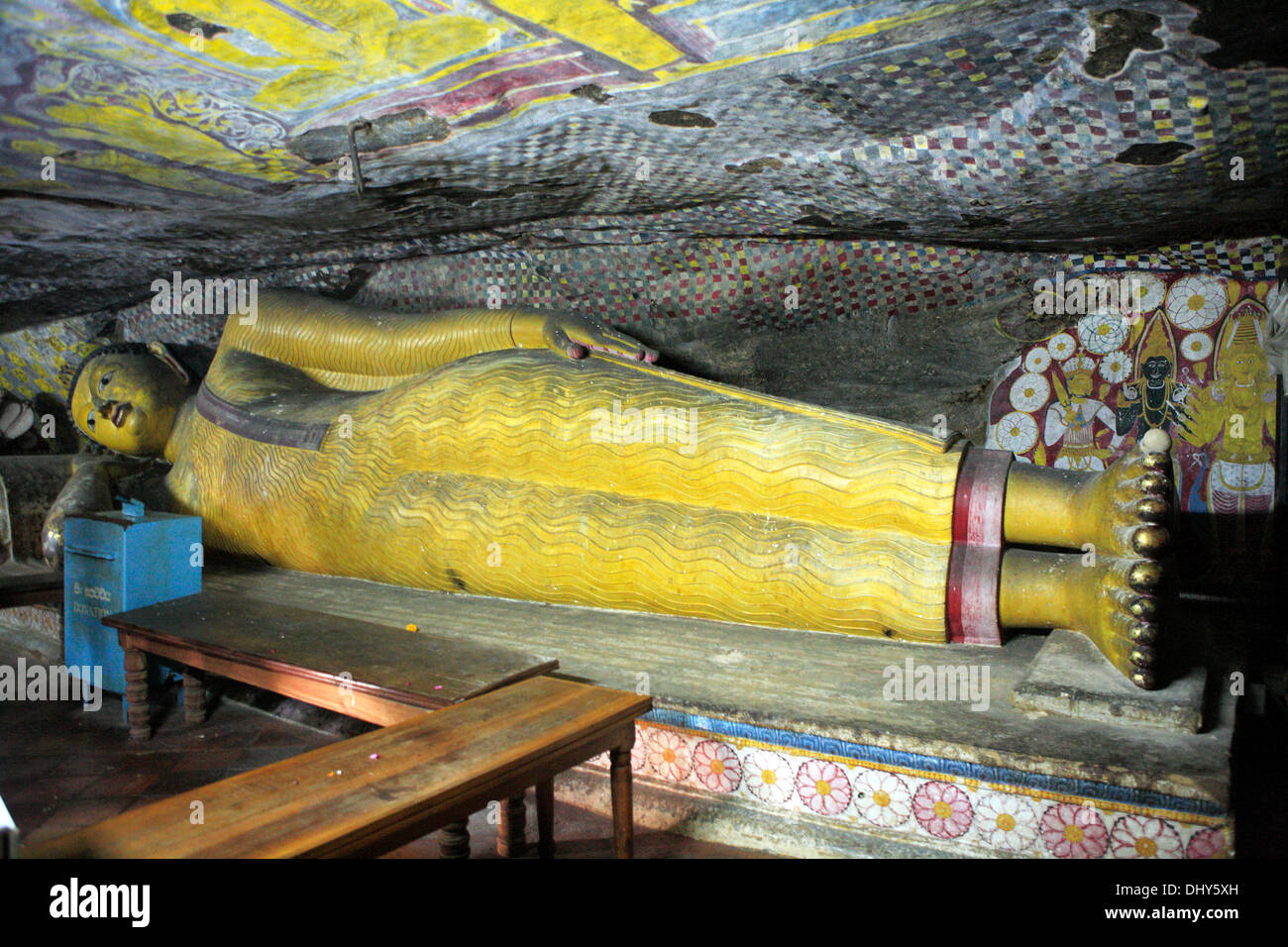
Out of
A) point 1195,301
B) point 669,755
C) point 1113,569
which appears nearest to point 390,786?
point 669,755

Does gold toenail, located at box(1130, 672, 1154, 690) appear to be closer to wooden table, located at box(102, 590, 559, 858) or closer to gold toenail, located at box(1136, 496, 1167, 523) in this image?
gold toenail, located at box(1136, 496, 1167, 523)

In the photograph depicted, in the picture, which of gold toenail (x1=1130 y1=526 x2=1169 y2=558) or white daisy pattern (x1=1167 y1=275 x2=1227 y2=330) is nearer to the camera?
gold toenail (x1=1130 y1=526 x2=1169 y2=558)

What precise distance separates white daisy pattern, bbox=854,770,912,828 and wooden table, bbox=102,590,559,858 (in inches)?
31.0

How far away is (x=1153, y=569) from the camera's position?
2193 millimetres

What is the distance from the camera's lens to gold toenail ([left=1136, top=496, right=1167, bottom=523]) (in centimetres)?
222

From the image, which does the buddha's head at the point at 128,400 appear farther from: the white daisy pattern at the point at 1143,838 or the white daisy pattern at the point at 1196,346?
the white daisy pattern at the point at 1196,346

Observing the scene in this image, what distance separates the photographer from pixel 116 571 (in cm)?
350

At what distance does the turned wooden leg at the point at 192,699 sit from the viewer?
3400 mm

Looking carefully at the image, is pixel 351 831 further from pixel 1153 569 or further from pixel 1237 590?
pixel 1237 590

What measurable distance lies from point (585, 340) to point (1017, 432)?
7.11ft

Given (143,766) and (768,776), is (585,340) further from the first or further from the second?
(143,766)

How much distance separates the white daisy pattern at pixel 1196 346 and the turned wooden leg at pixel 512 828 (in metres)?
3.43

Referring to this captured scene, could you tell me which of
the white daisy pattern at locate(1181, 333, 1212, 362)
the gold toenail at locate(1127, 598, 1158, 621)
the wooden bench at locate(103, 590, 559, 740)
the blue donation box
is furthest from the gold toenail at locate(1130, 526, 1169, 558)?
the blue donation box

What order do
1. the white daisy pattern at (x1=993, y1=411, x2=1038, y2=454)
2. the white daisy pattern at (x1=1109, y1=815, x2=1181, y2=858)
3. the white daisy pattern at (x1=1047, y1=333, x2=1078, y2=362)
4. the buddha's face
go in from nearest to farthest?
1. the white daisy pattern at (x1=1109, y1=815, x2=1181, y2=858)
2. the white daisy pattern at (x1=1047, y1=333, x2=1078, y2=362)
3. the white daisy pattern at (x1=993, y1=411, x2=1038, y2=454)
4. the buddha's face
